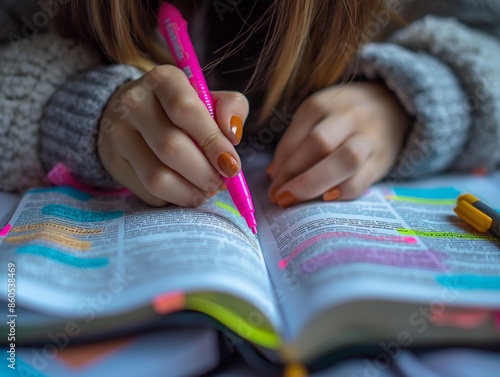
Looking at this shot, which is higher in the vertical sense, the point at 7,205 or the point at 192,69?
the point at 192,69

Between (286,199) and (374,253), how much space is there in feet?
0.45

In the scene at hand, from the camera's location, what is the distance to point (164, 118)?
424 millimetres

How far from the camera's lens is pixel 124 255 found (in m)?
0.35

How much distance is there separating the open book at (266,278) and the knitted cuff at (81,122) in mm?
88

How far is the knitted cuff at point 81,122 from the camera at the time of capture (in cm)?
49

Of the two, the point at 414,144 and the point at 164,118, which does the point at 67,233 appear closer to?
the point at 164,118

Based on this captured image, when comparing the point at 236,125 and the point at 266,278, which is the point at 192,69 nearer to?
the point at 236,125

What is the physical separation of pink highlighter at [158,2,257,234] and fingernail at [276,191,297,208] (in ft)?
0.19

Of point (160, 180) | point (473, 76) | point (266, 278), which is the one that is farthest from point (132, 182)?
point (473, 76)

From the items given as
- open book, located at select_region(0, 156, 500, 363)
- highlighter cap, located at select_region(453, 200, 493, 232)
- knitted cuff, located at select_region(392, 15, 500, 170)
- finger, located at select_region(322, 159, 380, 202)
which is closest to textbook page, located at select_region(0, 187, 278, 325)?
open book, located at select_region(0, 156, 500, 363)

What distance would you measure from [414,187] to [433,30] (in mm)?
229

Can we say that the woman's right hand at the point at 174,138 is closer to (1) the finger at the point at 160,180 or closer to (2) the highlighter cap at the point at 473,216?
(1) the finger at the point at 160,180

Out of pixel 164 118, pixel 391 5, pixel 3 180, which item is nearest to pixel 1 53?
pixel 3 180

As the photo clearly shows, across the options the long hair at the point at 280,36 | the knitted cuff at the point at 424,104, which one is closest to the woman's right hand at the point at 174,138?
the long hair at the point at 280,36
